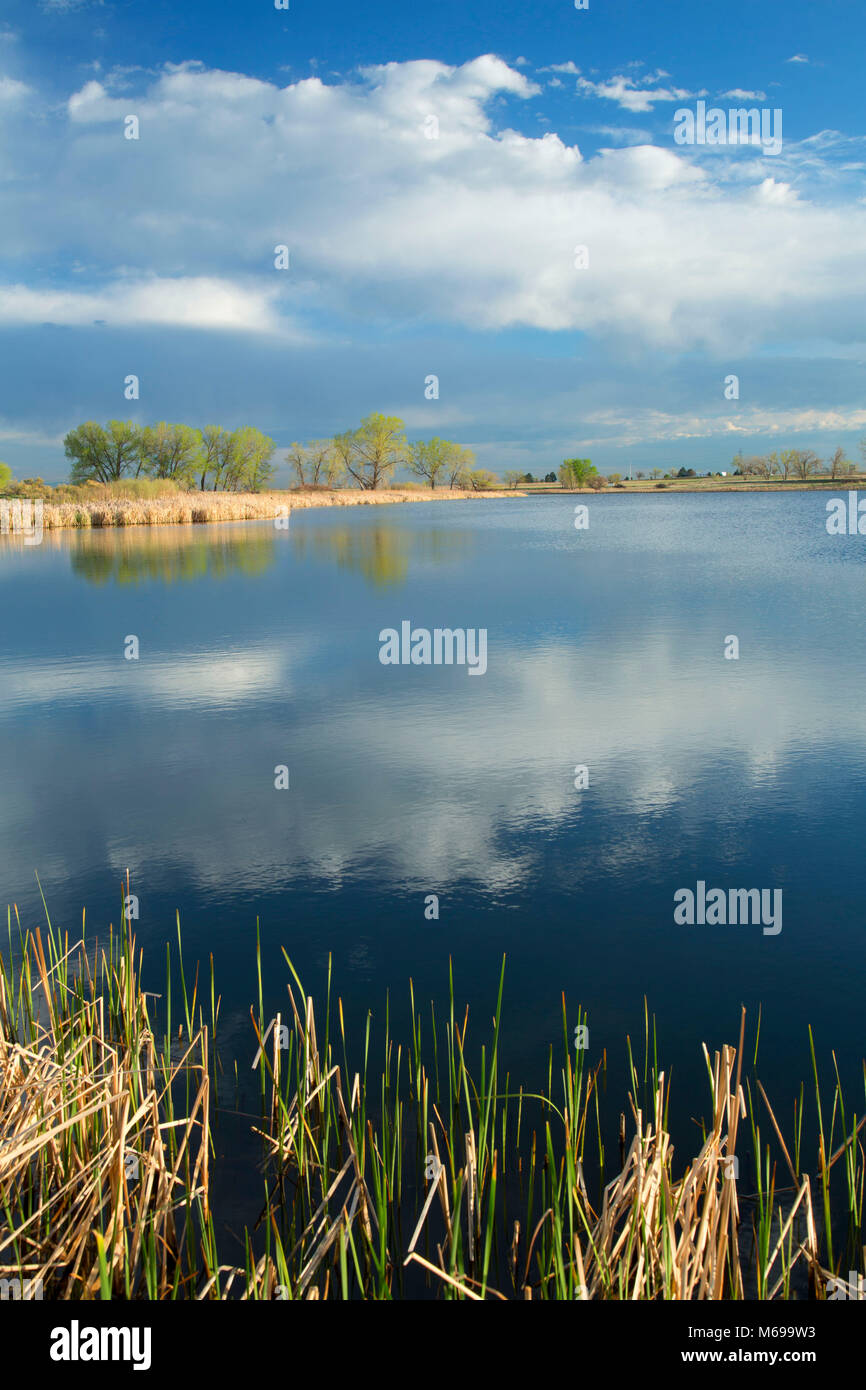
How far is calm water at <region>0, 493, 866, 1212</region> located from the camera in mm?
5254

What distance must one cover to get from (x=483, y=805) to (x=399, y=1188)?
4.50 metres

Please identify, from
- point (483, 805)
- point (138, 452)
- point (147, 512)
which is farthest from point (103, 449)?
point (483, 805)

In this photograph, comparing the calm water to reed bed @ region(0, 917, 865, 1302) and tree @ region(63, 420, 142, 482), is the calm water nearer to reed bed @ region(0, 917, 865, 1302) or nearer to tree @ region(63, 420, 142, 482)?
reed bed @ region(0, 917, 865, 1302)

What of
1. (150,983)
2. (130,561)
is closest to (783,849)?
(150,983)

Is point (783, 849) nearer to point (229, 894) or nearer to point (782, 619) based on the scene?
point (229, 894)

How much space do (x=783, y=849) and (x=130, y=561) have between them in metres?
25.3

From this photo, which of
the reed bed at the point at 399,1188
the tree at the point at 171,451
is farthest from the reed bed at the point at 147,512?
the reed bed at the point at 399,1188

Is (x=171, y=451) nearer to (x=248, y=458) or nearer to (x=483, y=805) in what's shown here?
(x=248, y=458)

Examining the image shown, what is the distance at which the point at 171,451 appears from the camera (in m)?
72.6

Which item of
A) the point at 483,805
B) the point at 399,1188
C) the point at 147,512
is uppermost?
the point at 147,512

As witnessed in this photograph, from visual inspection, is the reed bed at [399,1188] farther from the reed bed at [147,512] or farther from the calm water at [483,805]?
the reed bed at [147,512]

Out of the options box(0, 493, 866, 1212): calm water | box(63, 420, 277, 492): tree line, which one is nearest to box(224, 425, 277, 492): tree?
box(63, 420, 277, 492): tree line

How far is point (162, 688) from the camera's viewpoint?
12.8 meters
